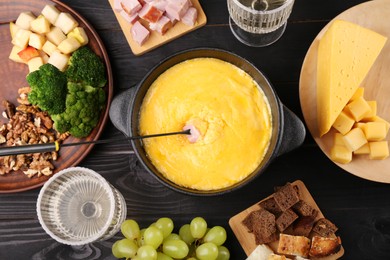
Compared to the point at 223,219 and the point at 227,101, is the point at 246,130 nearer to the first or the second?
Answer: the point at 227,101

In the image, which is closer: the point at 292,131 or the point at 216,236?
the point at 292,131

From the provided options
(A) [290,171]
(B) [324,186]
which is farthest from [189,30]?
(B) [324,186]

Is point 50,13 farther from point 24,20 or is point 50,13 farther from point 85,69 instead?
point 85,69

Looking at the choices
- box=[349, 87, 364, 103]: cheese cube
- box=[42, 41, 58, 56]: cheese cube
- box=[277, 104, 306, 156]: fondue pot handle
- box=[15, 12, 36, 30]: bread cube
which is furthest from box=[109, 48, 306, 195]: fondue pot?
box=[15, 12, 36, 30]: bread cube

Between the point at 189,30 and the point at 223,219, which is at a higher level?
the point at 189,30

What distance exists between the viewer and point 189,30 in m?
1.79

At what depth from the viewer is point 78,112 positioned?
65.8 inches

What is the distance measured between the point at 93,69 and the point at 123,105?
23 centimetres

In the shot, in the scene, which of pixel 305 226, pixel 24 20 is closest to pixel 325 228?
pixel 305 226

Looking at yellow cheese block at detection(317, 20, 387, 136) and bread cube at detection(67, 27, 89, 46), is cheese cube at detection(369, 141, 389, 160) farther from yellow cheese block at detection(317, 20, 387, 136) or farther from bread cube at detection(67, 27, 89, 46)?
bread cube at detection(67, 27, 89, 46)

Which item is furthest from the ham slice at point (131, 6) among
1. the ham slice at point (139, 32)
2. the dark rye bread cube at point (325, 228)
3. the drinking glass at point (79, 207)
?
the dark rye bread cube at point (325, 228)

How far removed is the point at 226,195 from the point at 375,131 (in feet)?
1.74

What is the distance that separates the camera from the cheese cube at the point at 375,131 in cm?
161

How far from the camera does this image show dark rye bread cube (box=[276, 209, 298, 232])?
1.67 m
